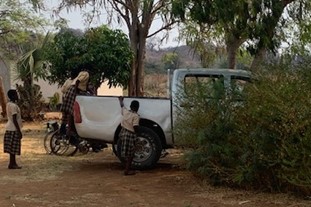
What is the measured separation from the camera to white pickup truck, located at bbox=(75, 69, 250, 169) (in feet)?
31.4

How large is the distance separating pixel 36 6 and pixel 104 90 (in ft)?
36.1

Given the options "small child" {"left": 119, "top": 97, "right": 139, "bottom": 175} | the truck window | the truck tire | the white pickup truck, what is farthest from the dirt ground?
the truck window

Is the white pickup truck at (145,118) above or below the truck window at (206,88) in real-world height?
below

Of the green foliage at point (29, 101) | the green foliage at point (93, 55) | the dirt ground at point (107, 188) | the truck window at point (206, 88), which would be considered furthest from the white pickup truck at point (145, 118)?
the green foliage at point (29, 101)

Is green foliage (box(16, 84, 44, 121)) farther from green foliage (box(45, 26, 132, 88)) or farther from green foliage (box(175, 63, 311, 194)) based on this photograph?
green foliage (box(175, 63, 311, 194))

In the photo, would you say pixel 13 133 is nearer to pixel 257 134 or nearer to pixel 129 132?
pixel 129 132

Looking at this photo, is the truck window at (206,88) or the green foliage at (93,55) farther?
the green foliage at (93,55)

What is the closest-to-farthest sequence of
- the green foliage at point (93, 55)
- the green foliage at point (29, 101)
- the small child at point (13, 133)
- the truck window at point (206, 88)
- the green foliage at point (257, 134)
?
the green foliage at point (257, 134) → the truck window at point (206, 88) → the small child at point (13, 133) → the green foliage at point (93, 55) → the green foliage at point (29, 101)

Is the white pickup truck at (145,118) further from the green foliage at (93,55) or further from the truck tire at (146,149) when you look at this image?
the green foliage at (93,55)

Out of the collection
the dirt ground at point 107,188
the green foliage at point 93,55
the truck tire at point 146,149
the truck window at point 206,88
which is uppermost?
the green foliage at point 93,55

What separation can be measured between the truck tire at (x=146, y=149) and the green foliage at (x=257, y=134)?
1.20 m

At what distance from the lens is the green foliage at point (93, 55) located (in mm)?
17188

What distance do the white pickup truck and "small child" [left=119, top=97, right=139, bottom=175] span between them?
320 millimetres

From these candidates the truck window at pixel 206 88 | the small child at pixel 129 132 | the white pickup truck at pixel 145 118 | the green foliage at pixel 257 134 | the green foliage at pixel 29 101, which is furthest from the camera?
the green foliage at pixel 29 101
